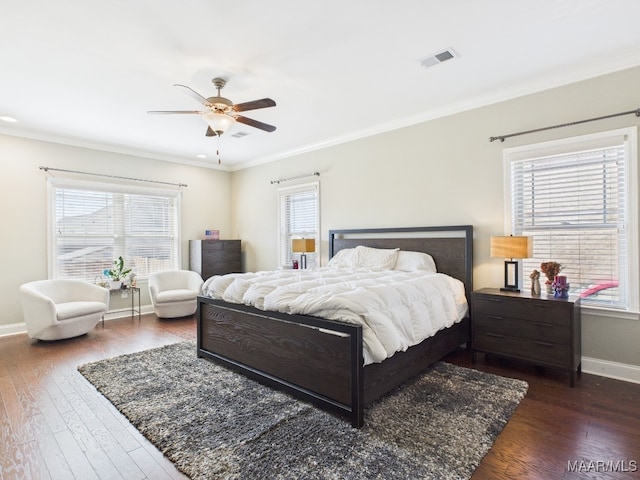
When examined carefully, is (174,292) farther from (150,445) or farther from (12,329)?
(150,445)

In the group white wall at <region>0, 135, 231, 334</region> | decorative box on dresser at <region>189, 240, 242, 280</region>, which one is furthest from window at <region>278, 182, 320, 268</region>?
white wall at <region>0, 135, 231, 334</region>

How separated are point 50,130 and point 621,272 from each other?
675 centimetres

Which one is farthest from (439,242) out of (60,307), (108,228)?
(108,228)

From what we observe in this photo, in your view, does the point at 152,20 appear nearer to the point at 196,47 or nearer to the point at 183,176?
the point at 196,47

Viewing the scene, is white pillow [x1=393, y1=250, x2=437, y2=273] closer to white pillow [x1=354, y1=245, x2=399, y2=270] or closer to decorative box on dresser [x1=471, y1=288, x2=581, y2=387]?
white pillow [x1=354, y1=245, x2=399, y2=270]

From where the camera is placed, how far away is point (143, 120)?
14.4 ft

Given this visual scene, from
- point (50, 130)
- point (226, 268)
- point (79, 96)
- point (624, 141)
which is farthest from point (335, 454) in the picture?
point (50, 130)

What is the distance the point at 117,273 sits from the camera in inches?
217

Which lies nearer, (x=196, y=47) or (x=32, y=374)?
(x=196, y=47)

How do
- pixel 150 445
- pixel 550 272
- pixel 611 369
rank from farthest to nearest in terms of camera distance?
pixel 550 272
pixel 611 369
pixel 150 445

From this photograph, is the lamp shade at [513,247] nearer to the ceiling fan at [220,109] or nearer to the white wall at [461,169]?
the white wall at [461,169]

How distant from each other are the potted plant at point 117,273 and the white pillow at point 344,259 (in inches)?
131

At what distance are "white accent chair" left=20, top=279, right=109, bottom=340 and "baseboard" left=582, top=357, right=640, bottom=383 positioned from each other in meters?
5.45

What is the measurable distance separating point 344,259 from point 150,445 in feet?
10.0
